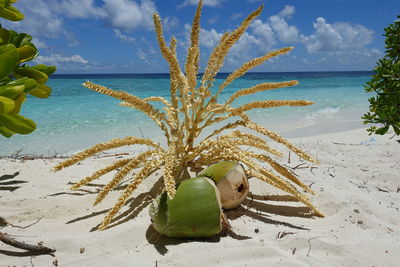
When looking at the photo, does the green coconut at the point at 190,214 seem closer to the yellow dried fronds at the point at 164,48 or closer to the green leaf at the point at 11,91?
the yellow dried fronds at the point at 164,48

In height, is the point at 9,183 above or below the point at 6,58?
below

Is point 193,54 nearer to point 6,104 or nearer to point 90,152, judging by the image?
point 90,152

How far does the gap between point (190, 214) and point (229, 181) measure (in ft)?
1.31

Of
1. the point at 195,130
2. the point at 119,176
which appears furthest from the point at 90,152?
the point at 195,130

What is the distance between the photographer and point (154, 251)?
1620mm

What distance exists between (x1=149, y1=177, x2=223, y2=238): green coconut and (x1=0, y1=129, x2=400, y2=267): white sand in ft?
0.21

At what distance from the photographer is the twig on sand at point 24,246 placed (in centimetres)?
154

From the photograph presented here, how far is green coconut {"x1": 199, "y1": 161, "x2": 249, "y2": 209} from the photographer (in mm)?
1989

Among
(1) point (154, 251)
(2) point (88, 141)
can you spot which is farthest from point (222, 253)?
(2) point (88, 141)

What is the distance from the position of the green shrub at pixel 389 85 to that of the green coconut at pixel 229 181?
59.4 inches

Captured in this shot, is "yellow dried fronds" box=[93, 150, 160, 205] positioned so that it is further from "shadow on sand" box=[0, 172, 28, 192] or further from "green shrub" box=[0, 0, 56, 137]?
"shadow on sand" box=[0, 172, 28, 192]

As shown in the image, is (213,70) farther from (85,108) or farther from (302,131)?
(85,108)

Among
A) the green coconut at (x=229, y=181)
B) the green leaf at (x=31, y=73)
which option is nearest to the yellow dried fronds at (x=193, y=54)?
the green coconut at (x=229, y=181)

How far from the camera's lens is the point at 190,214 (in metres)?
1.68
